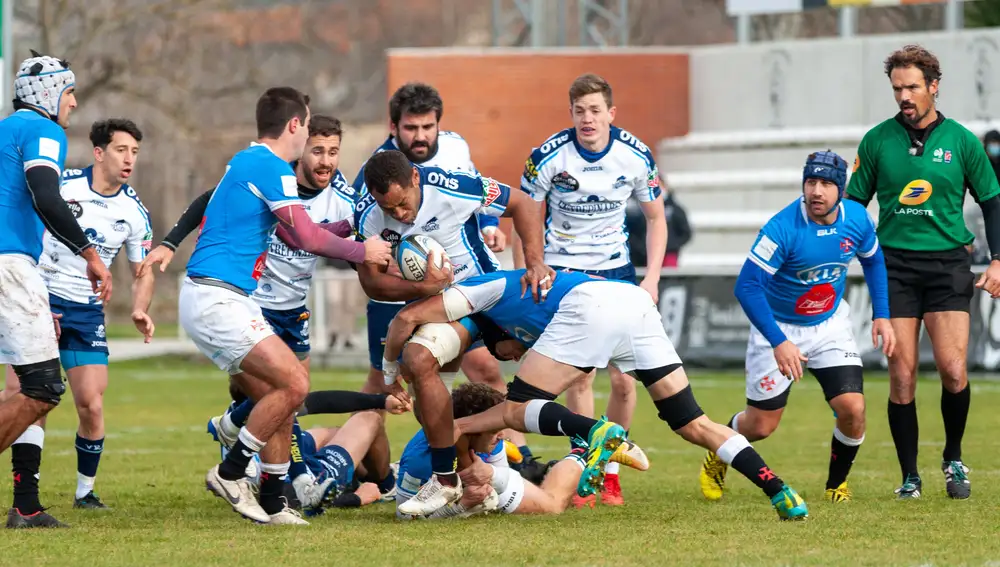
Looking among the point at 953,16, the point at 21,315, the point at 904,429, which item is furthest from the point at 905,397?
the point at 953,16

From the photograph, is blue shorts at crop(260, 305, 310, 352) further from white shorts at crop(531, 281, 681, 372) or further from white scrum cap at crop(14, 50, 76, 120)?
white shorts at crop(531, 281, 681, 372)

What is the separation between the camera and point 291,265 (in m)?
9.08

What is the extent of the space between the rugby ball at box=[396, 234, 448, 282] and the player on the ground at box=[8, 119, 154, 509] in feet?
5.57

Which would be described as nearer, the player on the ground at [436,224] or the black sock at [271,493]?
the player on the ground at [436,224]

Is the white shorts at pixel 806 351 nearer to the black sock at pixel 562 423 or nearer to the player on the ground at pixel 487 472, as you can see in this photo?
the player on the ground at pixel 487 472

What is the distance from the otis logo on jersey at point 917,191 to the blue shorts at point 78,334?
4.68 m

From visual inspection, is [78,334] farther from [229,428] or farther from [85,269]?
[229,428]

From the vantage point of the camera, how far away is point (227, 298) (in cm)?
747

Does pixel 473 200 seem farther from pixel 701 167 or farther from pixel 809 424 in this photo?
pixel 701 167

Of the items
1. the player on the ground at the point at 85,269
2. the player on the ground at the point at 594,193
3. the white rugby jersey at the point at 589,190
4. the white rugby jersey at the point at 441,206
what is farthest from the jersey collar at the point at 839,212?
the player on the ground at the point at 85,269

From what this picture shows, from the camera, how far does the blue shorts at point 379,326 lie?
30.6 ft

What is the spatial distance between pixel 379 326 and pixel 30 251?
2.54 m

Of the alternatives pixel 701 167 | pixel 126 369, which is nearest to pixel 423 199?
pixel 126 369

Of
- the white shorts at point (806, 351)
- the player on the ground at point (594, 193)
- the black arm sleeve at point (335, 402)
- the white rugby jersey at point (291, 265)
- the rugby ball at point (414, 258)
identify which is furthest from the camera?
the player on the ground at point (594, 193)
